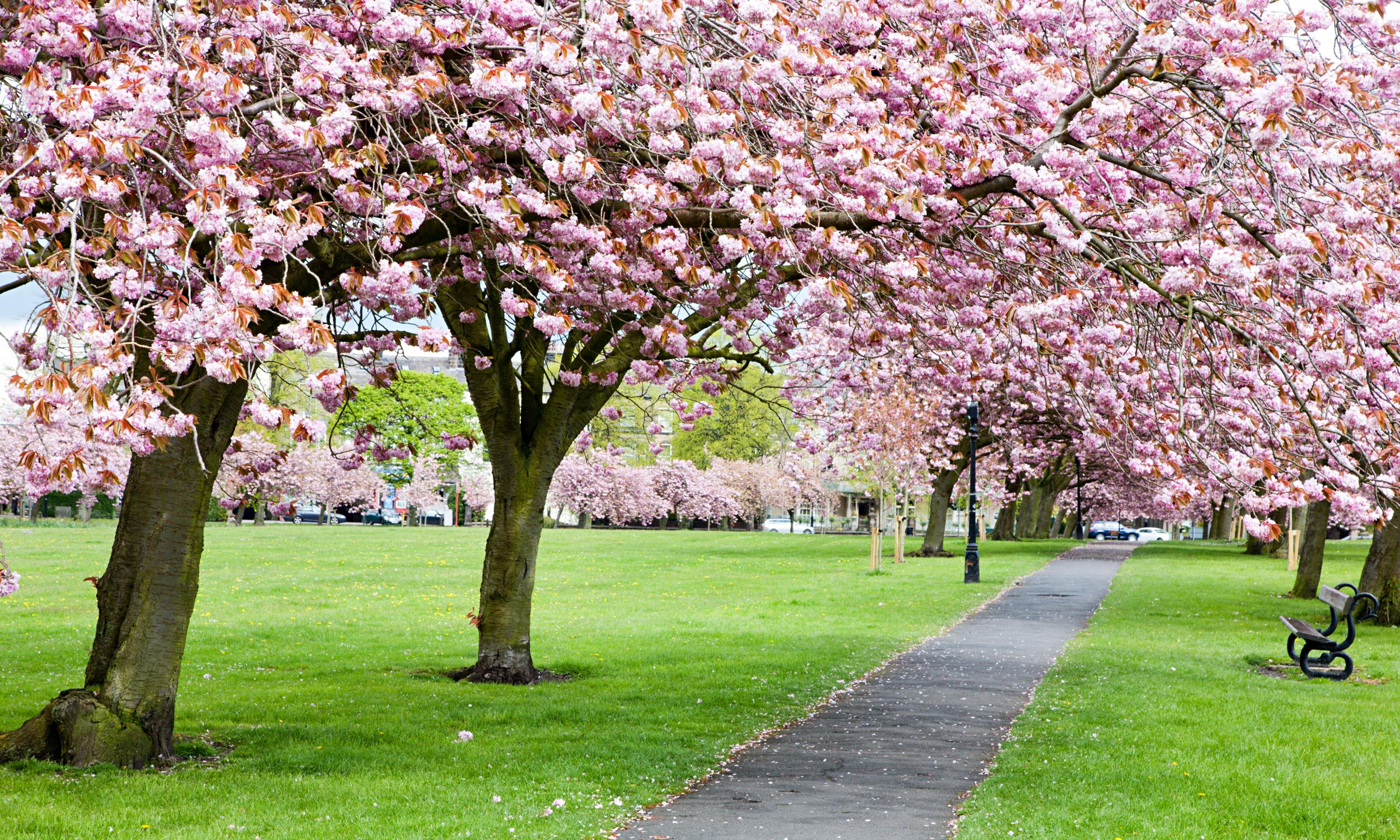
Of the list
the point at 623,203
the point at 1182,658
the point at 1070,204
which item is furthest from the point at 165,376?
the point at 1182,658

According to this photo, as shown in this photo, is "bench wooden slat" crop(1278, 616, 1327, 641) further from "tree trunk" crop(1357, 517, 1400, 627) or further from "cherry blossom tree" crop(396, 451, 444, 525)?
"cherry blossom tree" crop(396, 451, 444, 525)

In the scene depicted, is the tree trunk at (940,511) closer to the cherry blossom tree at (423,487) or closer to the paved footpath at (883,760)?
the paved footpath at (883,760)

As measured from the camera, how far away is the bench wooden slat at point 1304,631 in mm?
13844

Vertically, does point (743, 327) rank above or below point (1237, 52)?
below

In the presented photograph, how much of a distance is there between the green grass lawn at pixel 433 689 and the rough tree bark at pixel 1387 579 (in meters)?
6.72

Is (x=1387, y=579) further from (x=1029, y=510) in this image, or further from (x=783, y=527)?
(x=783, y=527)

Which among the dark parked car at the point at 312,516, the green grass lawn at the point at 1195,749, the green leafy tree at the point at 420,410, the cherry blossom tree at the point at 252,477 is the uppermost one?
the green leafy tree at the point at 420,410

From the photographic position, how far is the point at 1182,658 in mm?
15102

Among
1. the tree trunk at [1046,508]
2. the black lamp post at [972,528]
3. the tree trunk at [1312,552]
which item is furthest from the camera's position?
the tree trunk at [1046,508]

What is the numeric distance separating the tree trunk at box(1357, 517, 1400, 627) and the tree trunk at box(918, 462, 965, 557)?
20923mm

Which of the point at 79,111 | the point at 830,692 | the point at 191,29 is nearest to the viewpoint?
the point at 79,111

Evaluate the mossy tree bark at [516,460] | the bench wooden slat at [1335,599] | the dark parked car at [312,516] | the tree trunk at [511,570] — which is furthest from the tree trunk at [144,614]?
the dark parked car at [312,516]

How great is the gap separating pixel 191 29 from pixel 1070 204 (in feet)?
17.5

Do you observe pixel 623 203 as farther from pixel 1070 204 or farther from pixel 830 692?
pixel 830 692
